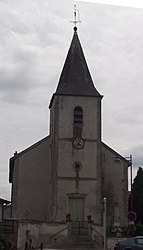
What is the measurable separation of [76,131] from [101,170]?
3839 millimetres

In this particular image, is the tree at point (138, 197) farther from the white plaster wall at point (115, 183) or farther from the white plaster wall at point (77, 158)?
the white plaster wall at point (77, 158)

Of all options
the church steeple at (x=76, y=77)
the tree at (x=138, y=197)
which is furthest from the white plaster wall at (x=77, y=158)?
the tree at (x=138, y=197)

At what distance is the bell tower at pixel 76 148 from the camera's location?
145ft

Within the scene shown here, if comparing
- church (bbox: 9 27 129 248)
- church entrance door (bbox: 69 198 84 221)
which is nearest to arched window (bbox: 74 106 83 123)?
church (bbox: 9 27 129 248)

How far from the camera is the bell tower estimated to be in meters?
44.1

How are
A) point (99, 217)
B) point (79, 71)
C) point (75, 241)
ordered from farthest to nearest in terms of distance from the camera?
1. point (79, 71)
2. point (99, 217)
3. point (75, 241)

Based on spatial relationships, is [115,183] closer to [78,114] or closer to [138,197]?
[78,114]

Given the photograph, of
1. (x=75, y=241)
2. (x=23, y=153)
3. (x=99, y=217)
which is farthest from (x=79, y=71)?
(x=75, y=241)

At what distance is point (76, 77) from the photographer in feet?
153

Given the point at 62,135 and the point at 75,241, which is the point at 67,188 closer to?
the point at 62,135

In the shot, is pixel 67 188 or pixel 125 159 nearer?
pixel 67 188

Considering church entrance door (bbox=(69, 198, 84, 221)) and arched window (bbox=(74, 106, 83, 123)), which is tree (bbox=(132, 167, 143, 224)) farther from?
arched window (bbox=(74, 106, 83, 123))

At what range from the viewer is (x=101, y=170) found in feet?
152

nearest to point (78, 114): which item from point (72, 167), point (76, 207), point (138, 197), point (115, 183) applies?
point (72, 167)
